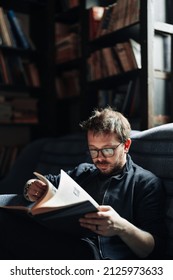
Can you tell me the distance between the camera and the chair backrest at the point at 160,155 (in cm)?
150

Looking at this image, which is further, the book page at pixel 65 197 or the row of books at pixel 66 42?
the row of books at pixel 66 42

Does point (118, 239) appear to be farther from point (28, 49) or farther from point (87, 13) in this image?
point (28, 49)

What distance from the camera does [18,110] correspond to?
3.21 meters

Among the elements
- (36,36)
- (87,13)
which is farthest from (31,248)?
(36,36)

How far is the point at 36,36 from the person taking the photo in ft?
11.0

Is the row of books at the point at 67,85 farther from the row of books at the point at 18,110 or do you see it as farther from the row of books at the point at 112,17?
the row of books at the point at 112,17

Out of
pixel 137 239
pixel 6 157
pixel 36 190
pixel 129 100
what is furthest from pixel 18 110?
pixel 137 239

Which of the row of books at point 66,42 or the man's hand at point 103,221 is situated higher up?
the row of books at point 66,42

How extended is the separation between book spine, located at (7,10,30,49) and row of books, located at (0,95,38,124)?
1.45ft

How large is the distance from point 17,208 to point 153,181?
51 centimetres

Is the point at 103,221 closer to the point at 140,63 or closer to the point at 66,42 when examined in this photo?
the point at 140,63

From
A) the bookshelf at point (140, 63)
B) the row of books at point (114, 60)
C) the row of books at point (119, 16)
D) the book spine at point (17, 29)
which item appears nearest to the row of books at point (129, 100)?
the bookshelf at point (140, 63)

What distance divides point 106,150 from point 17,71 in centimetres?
191

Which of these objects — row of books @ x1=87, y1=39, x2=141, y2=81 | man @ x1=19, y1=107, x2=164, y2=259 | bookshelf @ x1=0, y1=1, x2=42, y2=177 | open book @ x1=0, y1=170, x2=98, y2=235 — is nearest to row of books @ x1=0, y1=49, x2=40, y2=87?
bookshelf @ x1=0, y1=1, x2=42, y2=177
